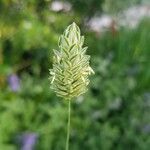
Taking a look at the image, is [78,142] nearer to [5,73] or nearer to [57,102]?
[57,102]

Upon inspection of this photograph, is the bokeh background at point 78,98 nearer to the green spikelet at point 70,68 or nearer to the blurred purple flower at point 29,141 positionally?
the blurred purple flower at point 29,141

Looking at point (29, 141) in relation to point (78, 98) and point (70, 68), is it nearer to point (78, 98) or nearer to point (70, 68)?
point (78, 98)

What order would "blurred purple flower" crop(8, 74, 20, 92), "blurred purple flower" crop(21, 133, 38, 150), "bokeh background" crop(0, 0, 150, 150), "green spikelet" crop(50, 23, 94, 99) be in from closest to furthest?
"green spikelet" crop(50, 23, 94, 99), "bokeh background" crop(0, 0, 150, 150), "blurred purple flower" crop(21, 133, 38, 150), "blurred purple flower" crop(8, 74, 20, 92)

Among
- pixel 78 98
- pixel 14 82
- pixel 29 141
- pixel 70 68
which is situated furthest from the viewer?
pixel 14 82

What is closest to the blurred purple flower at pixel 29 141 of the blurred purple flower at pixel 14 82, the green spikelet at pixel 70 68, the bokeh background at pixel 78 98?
the bokeh background at pixel 78 98

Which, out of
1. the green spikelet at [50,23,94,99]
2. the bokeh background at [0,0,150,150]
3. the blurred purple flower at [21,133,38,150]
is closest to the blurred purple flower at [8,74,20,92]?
the bokeh background at [0,0,150,150]

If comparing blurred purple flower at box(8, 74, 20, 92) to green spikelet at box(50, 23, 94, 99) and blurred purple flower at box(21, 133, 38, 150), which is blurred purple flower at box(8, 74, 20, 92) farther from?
green spikelet at box(50, 23, 94, 99)

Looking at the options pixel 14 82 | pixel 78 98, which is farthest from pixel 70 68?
pixel 14 82
